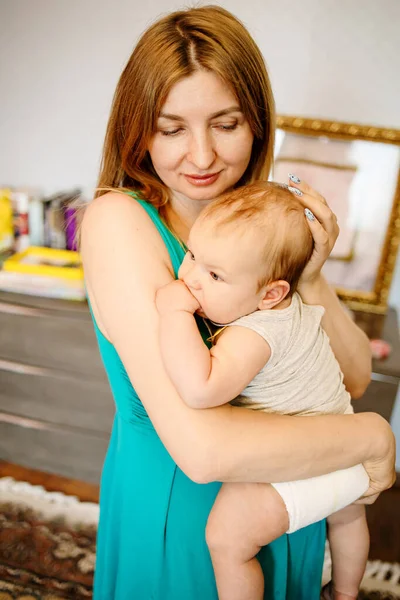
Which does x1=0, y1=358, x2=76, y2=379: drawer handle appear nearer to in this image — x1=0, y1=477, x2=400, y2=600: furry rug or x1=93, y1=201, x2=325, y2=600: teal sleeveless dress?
x1=0, y1=477, x2=400, y2=600: furry rug

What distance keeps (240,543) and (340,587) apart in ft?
1.24

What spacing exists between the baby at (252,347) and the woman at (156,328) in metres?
0.05

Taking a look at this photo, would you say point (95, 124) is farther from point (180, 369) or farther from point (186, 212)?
point (180, 369)

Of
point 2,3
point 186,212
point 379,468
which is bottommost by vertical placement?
point 379,468

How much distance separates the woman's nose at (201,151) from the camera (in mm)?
969

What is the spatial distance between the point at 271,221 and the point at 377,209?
146 centimetres

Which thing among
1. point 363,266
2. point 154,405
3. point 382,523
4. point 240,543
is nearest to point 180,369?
point 154,405

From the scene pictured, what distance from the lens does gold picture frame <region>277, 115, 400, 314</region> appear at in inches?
82.7

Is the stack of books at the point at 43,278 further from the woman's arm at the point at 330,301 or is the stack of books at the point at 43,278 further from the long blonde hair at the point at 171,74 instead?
the woman's arm at the point at 330,301

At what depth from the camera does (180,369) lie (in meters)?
0.81

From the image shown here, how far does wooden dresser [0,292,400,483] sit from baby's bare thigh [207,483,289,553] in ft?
3.85

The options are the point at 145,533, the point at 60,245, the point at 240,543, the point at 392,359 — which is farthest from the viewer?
the point at 60,245

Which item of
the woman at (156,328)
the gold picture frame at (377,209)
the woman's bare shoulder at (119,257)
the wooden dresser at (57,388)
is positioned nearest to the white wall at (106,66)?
the gold picture frame at (377,209)

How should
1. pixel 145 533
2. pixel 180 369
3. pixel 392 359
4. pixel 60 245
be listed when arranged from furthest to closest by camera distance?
pixel 60 245 → pixel 392 359 → pixel 145 533 → pixel 180 369
